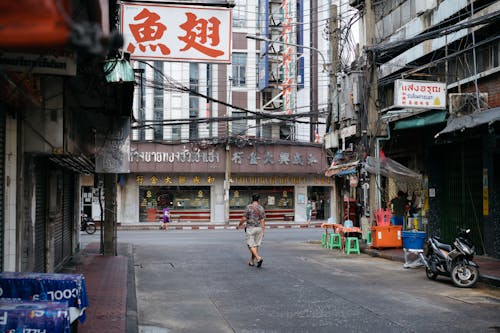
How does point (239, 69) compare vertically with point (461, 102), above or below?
above

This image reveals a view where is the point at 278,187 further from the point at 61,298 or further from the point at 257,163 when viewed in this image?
the point at 61,298

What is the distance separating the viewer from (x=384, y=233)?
706 inches

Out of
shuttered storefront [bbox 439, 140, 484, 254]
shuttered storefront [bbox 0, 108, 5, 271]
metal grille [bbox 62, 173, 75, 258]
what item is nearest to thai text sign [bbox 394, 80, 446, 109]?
shuttered storefront [bbox 439, 140, 484, 254]

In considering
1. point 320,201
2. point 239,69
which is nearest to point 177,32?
point 239,69

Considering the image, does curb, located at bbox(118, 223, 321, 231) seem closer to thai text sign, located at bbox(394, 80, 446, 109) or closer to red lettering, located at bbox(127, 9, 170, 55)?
thai text sign, located at bbox(394, 80, 446, 109)

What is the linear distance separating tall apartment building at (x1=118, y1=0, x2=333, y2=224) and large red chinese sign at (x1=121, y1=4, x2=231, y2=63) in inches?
1037

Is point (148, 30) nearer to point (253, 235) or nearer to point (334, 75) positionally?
point (253, 235)

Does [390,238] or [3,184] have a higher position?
[3,184]

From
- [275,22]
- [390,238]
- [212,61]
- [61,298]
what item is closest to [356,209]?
[390,238]

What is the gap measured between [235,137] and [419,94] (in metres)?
21.3

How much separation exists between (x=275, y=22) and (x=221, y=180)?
12112 mm

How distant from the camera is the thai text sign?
603 inches

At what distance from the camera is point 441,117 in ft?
54.0

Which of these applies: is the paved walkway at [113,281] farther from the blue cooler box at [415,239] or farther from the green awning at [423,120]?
the green awning at [423,120]
